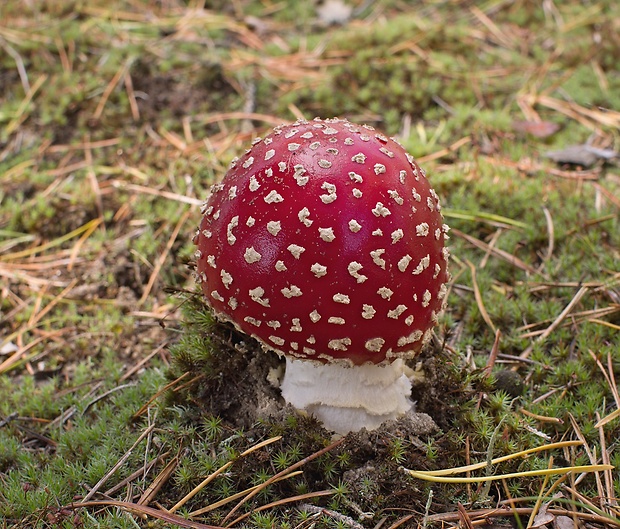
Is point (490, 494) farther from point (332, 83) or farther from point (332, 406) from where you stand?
point (332, 83)

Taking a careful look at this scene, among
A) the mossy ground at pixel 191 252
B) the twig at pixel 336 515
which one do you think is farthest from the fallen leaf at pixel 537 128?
the twig at pixel 336 515

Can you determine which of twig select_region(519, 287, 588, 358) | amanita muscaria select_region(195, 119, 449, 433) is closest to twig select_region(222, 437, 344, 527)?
amanita muscaria select_region(195, 119, 449, 433)

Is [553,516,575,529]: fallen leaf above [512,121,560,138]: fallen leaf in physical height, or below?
below

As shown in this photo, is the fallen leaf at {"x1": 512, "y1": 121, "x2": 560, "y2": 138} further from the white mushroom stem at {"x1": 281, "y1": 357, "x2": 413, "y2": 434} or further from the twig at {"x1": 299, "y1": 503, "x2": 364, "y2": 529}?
the twig at {"x1": 299, "y1": 503, "x2": 364, "y2": 529}

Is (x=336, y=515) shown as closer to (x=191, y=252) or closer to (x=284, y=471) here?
(x=284, y=471)

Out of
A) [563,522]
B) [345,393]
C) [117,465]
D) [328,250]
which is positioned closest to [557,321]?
[563,522]

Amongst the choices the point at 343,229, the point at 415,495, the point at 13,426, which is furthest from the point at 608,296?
the point at 13,426

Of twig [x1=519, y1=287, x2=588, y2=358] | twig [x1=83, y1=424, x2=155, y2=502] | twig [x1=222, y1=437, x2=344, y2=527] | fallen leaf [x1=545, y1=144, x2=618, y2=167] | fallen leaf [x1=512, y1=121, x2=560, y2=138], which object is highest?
fallen leaf [x1=512, y1=121, x2=560, y2=138]

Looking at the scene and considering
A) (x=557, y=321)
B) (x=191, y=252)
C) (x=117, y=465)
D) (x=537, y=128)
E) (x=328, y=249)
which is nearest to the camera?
(x=328, y=249)
